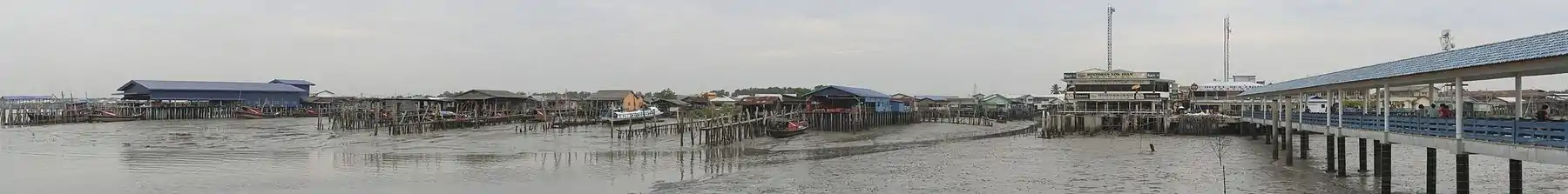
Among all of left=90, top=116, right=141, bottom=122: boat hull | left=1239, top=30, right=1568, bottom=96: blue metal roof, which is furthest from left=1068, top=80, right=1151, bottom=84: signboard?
left=90, top=116, right=141, bottom=122: boat hull

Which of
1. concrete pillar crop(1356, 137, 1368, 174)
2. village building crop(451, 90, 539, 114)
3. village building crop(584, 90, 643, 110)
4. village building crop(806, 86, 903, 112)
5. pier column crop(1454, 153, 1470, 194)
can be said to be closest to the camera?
pier column crop(1454, 153, 1470, 194)

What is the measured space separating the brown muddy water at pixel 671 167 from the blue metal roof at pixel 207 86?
115ft

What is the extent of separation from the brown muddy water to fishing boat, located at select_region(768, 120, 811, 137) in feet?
8.00

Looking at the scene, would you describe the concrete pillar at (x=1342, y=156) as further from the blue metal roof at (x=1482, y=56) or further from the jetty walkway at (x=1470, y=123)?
the blue metal roof at (x=1482, y=56)

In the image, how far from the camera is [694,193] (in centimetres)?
1803

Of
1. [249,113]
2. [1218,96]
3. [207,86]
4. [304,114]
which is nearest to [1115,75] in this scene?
[1218,96]

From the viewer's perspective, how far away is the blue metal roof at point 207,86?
226 feet

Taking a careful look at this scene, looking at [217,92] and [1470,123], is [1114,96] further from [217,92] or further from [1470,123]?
[217,92]

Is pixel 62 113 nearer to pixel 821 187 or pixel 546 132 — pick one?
pixel 546 132

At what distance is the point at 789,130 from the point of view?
40469 mm

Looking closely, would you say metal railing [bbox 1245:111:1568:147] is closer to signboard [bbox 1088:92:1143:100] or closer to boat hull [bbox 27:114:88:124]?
signboard [bbox 1088:92:1143:100]

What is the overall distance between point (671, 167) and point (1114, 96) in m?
30.2

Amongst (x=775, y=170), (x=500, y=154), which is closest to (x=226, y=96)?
(x=500, y=154)

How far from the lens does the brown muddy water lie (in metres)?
19.0
